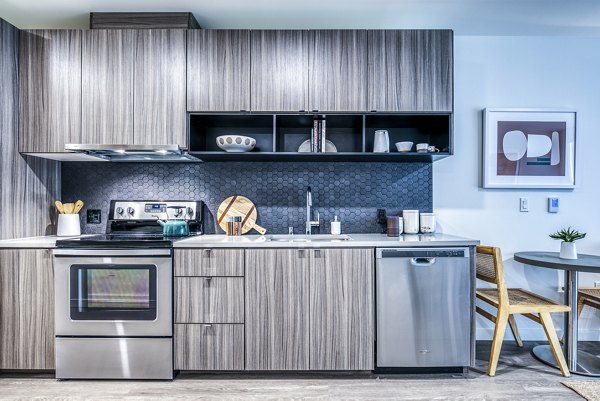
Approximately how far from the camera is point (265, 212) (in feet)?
9.45

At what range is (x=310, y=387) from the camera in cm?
217

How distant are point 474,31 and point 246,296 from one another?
2.73m

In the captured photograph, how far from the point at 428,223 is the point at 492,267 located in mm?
563

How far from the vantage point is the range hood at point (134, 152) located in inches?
93.5

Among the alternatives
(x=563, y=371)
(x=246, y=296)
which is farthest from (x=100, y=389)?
(x=563, y=371)

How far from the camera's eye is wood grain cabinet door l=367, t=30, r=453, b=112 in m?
2.50

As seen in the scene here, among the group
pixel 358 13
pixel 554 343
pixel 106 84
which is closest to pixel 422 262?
pixel 554 343

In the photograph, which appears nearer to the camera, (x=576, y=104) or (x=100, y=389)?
(x=100, y=389)

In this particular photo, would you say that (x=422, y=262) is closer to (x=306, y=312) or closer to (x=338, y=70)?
(x=306, y=312)

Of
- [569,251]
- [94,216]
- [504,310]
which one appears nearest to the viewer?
[504,310]

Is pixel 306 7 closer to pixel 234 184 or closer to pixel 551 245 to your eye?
pixel 234 184

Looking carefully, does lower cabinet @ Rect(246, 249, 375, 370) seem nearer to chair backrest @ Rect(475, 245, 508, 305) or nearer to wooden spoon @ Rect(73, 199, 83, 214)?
chair backrest @ Rect(475, 245, 508, 305)

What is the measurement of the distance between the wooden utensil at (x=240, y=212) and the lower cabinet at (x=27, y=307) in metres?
1.17

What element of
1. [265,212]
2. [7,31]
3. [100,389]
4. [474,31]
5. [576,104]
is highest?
[474,31]
